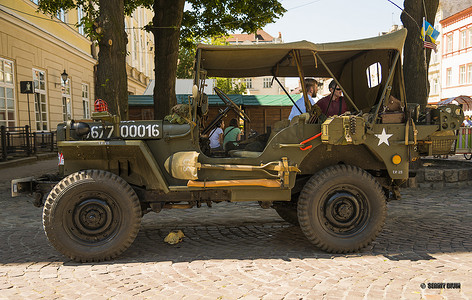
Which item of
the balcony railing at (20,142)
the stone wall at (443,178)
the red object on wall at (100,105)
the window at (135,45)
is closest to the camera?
the red object on wall at (100,105)

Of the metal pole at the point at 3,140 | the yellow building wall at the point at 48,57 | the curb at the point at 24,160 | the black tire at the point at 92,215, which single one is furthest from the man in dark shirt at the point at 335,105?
the yellow building wall at the point at 48,57

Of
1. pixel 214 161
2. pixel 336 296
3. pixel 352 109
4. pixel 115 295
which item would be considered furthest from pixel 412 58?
pixel 115 295

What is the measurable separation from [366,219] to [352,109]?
1.48m

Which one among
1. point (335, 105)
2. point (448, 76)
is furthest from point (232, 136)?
point (448, 76)

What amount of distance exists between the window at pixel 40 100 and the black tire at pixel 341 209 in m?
16.6

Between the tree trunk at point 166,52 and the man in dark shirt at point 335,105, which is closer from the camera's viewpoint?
the man in dark shirt at point 335,105

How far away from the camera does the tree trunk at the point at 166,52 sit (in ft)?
39.9

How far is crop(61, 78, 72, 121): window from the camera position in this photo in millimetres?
21177

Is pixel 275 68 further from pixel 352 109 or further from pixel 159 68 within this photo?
pixel 159 68

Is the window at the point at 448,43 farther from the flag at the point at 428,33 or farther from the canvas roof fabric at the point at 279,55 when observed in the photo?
the canvas roof fabric at the point at 279,55

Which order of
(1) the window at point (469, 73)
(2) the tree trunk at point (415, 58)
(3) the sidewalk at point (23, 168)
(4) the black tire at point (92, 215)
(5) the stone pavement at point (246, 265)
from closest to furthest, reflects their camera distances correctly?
(5) the stone pavement at point (246, 265), (4) the black tire at point (92, 215), (2) the tree trunk at point (415, 58), (3) the sidewalk at point (23, 168), (1) the window at point (469, 73)

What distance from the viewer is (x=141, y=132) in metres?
4.46

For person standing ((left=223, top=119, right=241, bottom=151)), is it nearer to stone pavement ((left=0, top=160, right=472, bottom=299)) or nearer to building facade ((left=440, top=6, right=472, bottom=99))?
stone pavement ((left=0, top=160, right=472, bottom=299))

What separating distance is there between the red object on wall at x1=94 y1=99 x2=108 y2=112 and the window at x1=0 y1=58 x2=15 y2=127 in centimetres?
931
